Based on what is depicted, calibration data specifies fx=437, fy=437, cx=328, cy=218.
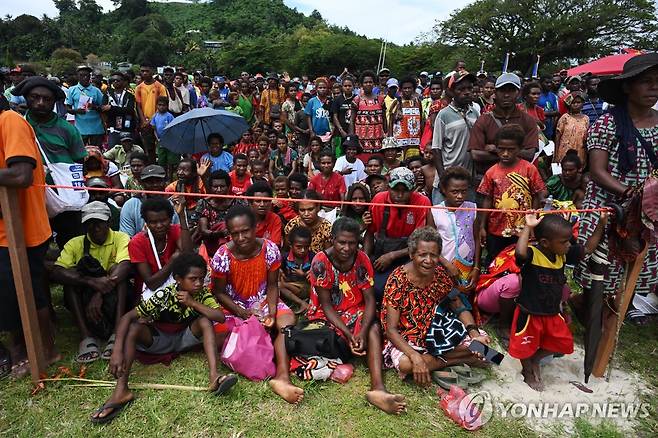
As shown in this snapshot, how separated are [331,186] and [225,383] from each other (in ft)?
10.8

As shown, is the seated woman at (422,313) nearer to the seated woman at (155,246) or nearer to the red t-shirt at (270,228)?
the red t-shirt at (270,228)

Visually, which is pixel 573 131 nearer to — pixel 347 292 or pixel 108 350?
pixel 347 292

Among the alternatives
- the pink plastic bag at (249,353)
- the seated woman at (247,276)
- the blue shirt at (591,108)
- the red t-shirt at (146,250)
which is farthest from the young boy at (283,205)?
the blue shirt at (591,108)

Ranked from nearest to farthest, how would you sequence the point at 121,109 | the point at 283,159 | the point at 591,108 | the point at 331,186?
the point at 331,186
the point at 591,108
the point at 283,159
the point at 121,109

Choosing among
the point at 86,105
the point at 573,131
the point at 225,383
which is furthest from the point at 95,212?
the point at 573,131

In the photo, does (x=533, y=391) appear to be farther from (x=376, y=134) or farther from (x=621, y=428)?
(x=376, y=134)

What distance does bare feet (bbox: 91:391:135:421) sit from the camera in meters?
2.82

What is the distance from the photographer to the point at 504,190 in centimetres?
392

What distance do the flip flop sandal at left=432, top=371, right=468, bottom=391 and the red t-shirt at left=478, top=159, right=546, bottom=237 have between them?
1.44 m

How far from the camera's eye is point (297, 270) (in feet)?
14.9

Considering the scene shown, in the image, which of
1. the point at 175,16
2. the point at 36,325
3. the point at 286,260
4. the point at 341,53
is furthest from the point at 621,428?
the point at 175,16

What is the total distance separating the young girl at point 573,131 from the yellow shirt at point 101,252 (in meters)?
6.06

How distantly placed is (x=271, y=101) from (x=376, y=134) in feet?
13.5

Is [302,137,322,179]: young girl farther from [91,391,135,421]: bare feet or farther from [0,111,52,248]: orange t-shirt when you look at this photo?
[91,391,135,421]: bare feet
